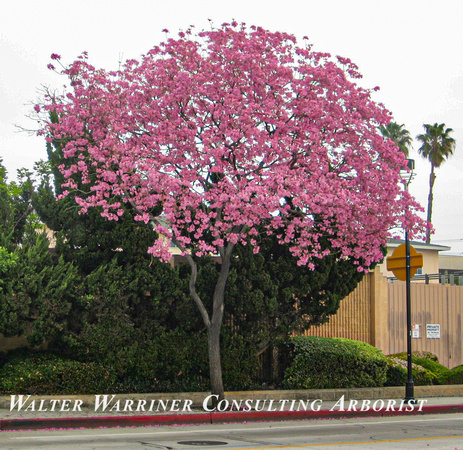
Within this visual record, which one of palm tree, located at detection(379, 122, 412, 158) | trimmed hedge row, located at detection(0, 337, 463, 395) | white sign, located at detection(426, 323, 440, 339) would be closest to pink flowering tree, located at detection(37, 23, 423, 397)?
trimmed hedge row, located at detection(0, 337, 463, 395)

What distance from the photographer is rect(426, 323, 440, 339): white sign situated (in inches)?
958

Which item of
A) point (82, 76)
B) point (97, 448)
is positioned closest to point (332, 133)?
A: point (82, 76)

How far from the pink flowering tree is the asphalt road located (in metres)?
2.75

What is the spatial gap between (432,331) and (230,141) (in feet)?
→ 42.5

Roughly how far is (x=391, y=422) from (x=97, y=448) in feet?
25.2

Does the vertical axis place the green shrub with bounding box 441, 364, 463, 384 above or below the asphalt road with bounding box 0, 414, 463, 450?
above

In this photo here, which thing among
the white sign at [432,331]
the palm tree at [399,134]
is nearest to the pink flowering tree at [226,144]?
the white sign at [432,331]

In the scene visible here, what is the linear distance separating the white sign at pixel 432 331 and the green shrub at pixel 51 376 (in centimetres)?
1298

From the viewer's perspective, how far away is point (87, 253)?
16.7 metres

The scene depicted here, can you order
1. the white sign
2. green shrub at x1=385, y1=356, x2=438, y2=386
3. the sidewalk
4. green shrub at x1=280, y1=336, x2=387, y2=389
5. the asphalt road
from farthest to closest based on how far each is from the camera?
the white sign < green shrub at x1=385, y1=356, x2=438, y2=386 < green shrub at x1=280, y1=336, x2=387, y2=389 < the sidewalk < the asphalt road

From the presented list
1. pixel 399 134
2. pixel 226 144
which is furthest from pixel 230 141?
pixel 399 134

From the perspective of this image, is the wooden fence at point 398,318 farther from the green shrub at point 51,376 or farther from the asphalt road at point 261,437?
the green shrub at point 51,376

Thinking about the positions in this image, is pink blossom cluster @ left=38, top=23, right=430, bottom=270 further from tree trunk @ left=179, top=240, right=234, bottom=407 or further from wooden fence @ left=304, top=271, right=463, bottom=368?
wooden fence @ left=304, top=271, right=463, bottom=368

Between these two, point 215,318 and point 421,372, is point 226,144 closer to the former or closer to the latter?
point 215,318
